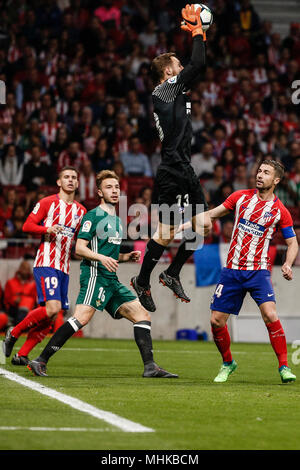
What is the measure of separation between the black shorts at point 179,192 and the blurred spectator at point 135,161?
364 inches

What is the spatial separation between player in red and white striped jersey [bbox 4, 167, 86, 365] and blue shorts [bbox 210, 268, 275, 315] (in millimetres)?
1792

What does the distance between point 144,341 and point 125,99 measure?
11.3m

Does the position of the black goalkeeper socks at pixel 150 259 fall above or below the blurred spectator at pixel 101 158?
below

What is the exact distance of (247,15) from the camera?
22719mm

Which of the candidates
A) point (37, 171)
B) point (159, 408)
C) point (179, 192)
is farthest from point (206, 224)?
point (37, 171)

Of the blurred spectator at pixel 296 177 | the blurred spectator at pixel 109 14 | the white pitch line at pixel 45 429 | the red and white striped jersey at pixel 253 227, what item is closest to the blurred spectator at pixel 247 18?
the blurred spectator at pixel 109 14

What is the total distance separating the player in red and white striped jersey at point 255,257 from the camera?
835cm

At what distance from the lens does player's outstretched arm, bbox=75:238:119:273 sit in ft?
27.0

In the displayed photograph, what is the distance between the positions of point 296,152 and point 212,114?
2.25m

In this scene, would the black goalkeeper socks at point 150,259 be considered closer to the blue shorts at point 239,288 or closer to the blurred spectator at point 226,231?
the blue shorts at point 239,288


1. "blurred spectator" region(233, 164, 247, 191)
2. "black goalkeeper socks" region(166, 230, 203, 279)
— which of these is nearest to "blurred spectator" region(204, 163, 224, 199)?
"blurred spectator" region(233, 164, 247, 191)

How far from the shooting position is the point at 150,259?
8367mm
